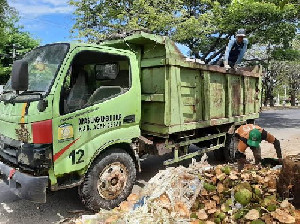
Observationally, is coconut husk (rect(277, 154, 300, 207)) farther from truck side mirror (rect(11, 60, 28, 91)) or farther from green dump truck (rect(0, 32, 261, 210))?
truck side mirror (rect(11, 60, 28, 91))

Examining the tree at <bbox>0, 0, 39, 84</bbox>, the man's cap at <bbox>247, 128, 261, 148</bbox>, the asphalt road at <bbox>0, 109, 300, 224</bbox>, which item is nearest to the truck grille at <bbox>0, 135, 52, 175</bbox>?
the asphalt road at <bbox>0, 109, 300, 224</bbox>

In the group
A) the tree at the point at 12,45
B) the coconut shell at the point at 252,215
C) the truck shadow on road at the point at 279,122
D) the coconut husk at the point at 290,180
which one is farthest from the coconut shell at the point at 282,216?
the tree at the point at 12,45

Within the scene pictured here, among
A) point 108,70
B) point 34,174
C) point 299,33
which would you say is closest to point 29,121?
point 34,174

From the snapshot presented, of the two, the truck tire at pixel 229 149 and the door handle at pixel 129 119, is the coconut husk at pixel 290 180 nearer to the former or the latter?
the door handle at pixel 129 119

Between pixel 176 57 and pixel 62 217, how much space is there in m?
2.99

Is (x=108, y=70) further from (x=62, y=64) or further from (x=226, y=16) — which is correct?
(x=226, y=16)

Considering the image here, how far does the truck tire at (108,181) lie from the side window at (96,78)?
84cm

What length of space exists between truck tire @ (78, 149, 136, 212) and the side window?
841 millimetres

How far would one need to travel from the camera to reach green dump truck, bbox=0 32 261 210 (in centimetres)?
349

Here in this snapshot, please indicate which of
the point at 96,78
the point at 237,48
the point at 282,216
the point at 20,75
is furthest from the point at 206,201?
the point at 237,48

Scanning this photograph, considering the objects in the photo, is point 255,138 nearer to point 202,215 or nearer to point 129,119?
point 129,119

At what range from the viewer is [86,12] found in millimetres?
18656

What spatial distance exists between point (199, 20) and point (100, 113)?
13.3m

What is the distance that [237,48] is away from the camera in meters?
6.86
